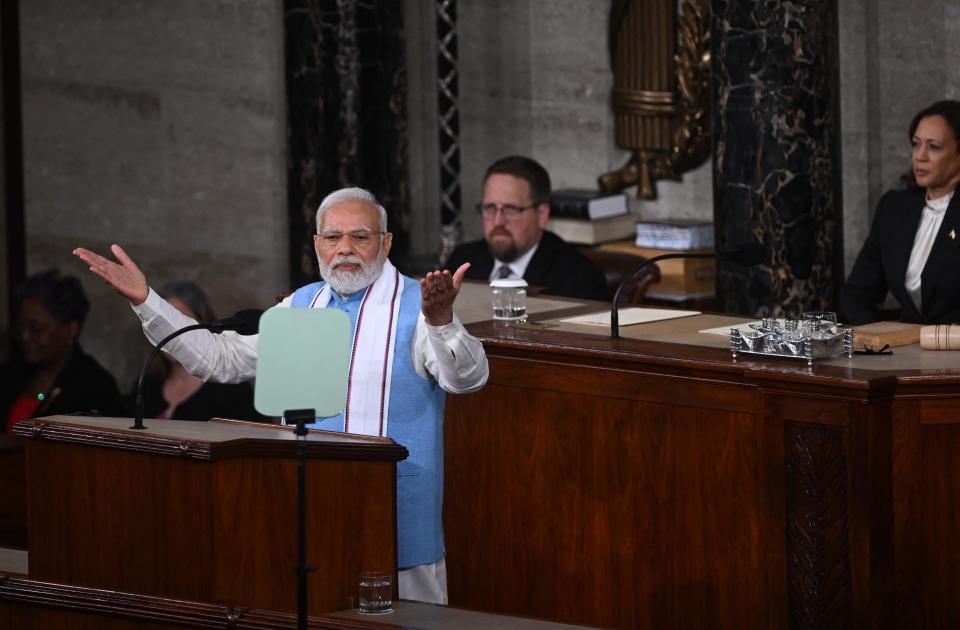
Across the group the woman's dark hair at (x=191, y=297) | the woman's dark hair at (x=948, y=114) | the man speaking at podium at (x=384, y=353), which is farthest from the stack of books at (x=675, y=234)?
the man speaking at podium at (x=384, y=353)

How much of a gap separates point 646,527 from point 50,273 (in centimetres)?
329

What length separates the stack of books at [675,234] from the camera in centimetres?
853

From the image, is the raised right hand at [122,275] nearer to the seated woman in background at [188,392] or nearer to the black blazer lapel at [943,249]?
the seated woman in background at [188,392]

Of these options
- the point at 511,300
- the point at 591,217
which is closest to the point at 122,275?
the point at 511,300

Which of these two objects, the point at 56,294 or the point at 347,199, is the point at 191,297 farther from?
the point at 347,199

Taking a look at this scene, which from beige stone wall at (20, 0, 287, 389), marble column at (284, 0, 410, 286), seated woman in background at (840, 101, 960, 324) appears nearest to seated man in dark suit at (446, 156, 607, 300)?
seated woman in background at (840, 101, 960, 324)

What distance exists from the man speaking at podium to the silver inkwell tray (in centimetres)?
92

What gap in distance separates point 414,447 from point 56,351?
323 centimetres

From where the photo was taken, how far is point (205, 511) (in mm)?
3588

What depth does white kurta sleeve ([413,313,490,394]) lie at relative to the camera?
4133mm

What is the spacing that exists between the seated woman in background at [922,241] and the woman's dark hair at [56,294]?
3.18 metres

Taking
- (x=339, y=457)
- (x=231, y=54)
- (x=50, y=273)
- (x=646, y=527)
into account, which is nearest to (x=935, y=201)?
(x=646, y=527)

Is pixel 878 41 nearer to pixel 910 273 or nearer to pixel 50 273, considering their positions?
pixel 910 273

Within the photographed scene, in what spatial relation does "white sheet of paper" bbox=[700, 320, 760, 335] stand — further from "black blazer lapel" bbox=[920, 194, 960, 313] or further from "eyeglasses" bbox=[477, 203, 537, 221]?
"eyeglasses" bbox=[477, 203, 537, 221]
